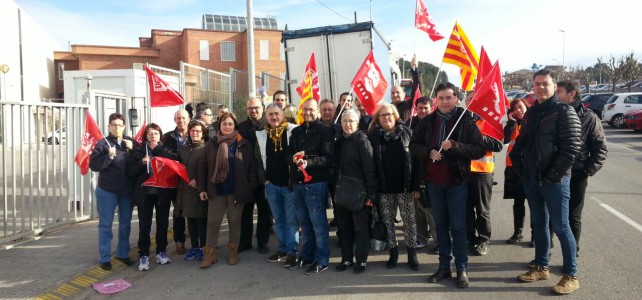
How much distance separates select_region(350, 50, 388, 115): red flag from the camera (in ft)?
22.8

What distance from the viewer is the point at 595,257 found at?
18.5ft

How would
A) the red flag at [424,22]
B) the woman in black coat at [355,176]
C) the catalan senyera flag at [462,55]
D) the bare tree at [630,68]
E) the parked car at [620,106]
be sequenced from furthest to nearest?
the bare tree at [630,68] → the parked car at [620,106] → the red flag at [424,22] → the catalan senyera flag at [462,55] → the woman in black coat at [355,176]

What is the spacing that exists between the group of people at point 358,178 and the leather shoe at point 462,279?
0.05ft

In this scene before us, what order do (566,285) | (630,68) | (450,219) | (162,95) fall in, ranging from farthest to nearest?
1. (630,68)
2. (162,95)
3. (450,219)
4. (566,285)

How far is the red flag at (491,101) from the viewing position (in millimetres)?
5168

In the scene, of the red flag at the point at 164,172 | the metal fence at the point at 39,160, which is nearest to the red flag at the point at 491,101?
the red flag at the point at 164,172

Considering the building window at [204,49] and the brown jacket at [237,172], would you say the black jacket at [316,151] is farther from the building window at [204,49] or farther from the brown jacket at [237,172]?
the building window at [204,49]

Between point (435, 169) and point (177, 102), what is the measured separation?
14.1ft

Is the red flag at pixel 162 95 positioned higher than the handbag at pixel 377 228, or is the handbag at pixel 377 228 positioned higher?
the red flag at pixel 162 95

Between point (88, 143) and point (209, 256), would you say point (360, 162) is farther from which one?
point (88, 143)

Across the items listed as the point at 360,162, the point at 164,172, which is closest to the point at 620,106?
the point at 360,162

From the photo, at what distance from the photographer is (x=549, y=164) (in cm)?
464

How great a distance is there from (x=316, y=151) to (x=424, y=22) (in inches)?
210

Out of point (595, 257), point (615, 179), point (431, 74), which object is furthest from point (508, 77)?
point (595, 257)
